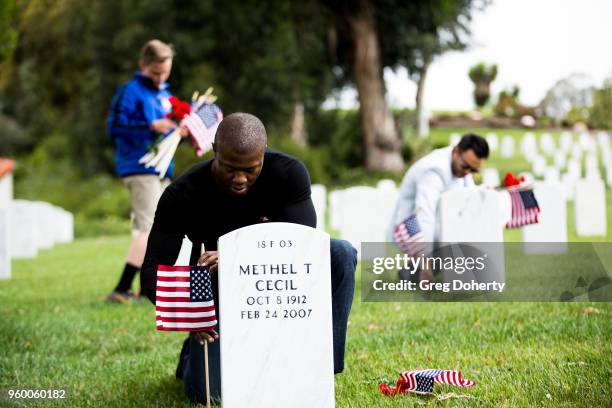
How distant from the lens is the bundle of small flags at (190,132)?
25.6 feet

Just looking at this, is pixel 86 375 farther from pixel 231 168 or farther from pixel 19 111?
pixel 19 111

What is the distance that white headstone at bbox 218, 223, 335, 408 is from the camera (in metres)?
3.98

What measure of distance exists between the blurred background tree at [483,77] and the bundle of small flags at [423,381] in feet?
179

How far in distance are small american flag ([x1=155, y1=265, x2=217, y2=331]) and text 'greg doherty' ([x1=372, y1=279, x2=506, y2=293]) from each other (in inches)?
167

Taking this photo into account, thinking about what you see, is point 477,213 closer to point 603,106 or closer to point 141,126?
point 141,126

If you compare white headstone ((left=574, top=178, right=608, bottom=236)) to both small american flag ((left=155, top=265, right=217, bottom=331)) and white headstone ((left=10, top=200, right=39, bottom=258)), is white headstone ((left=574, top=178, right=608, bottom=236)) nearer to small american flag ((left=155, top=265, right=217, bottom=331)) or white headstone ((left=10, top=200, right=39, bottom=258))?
white headstone ((left=10, top=200, right=39, bottom=258))

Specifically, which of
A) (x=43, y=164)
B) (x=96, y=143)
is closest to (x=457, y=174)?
(x=96, y=143)

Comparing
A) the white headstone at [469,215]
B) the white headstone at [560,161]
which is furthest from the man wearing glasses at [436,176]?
the white headstone at [560,161]

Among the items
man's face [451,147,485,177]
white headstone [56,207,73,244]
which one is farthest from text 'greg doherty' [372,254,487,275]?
white headstone [56,207,73,244]

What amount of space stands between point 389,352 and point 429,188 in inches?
118

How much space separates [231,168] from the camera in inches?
168

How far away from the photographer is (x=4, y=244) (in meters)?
11.5

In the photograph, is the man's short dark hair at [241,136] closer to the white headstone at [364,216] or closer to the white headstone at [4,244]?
the white headstone at [4,244]

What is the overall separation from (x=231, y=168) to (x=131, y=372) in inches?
81.5
